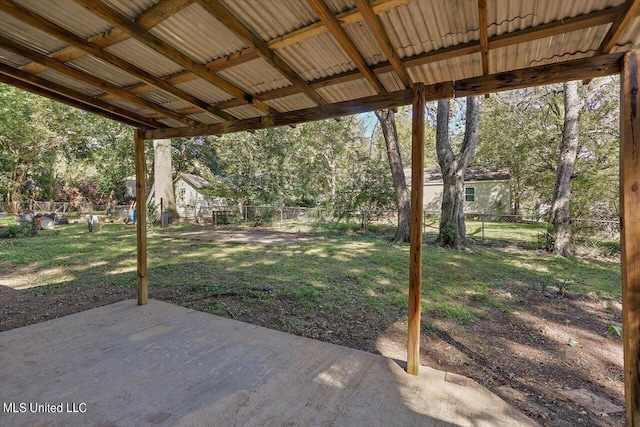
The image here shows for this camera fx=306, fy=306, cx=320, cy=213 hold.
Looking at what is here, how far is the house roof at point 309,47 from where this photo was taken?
5.78 ft

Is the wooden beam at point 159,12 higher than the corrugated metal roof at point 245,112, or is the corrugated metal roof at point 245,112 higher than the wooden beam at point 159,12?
the wooden beam at point 159,12

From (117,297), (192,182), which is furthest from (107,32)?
(192,182)

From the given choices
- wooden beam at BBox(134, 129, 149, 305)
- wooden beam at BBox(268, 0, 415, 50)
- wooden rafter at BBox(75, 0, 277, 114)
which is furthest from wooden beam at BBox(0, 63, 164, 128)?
wooden beam at BBox(268, 0, 415, 50)

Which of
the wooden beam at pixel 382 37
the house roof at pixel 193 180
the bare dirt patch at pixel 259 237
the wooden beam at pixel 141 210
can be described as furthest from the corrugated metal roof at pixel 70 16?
the house roof at pixel 193 180

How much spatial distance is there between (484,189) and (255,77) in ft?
62.6

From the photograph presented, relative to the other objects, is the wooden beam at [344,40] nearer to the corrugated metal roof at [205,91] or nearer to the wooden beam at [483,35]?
the wooden beam at [483,35]

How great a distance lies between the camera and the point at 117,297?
4477 millimetres

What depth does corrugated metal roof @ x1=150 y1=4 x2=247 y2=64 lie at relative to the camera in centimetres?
194

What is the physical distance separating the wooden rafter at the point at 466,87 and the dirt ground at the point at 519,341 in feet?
7.52

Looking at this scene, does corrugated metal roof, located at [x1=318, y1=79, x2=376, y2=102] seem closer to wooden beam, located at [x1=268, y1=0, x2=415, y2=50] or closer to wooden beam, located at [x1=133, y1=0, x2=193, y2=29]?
wooden beam, located at [x1=268, y1=0, x2=415, y2=50]

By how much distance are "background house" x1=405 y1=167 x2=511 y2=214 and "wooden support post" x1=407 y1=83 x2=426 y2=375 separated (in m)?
15.6

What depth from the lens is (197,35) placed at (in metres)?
2.12

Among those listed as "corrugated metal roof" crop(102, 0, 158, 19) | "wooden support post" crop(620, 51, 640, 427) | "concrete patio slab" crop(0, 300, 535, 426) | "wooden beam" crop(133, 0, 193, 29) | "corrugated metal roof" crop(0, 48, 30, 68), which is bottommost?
"concrete patio slab" crop(0, 300, 535, 426)

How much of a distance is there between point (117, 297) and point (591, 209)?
10.7 m
